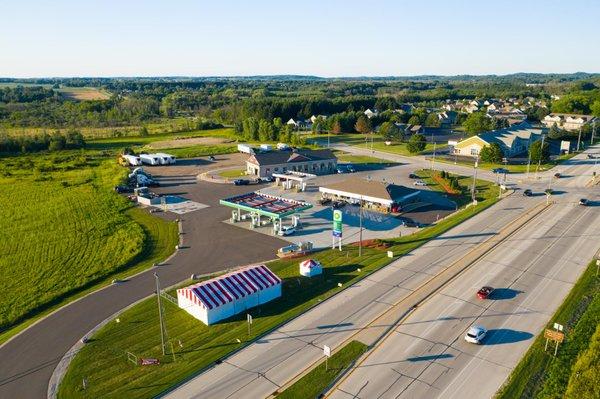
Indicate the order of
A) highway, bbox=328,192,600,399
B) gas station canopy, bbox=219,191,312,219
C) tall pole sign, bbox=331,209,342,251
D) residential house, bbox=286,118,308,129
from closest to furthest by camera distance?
1. highway, bbox=328,192,600,399
2. tall pole sign, bbox=331,209,342,251
3. gas station canopy, bbox=219,191,312,219
4. residential house, bbox=286,118,308,129

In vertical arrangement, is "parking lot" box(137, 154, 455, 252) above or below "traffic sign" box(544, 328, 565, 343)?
below

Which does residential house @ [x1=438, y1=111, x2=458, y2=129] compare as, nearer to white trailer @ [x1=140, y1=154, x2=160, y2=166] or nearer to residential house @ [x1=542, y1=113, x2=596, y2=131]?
residential house @ [x1=542, y1=113, x2=596, y2=131]

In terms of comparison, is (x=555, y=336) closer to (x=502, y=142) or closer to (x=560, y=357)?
(x=560, y=357)

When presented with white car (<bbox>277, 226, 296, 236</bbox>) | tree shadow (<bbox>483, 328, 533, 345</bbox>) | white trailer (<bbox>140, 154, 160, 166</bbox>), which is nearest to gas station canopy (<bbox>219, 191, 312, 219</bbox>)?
white car (<bbox>277, 226, 296, 236</bbox>)

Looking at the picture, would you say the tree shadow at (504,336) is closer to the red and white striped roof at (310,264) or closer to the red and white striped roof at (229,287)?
the red and white striped roof at (310,264)

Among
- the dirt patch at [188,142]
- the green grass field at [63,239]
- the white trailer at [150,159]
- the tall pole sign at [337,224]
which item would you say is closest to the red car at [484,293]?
the tall pole sign at [337,224]

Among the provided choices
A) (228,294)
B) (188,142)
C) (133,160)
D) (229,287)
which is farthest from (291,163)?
(188,142)
